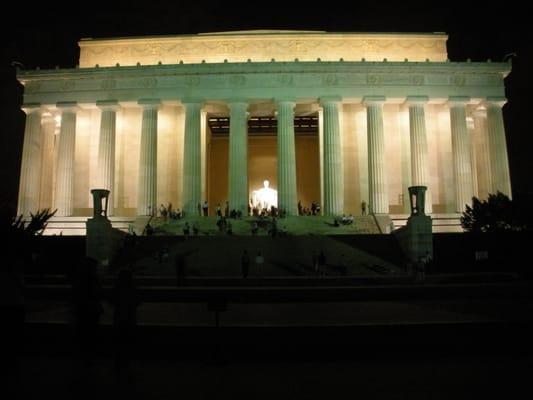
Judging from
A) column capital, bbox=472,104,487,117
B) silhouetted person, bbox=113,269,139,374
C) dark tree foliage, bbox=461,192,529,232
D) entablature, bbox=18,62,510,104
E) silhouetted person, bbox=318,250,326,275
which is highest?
entablature, bbox=18,62,510,104

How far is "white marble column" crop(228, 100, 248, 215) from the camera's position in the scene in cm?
4903

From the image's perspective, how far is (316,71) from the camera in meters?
49.7

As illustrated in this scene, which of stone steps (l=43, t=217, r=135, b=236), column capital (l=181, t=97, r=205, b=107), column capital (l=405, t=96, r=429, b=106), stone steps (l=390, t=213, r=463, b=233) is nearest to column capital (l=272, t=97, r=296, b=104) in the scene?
column capital (l=181, t=97, r=205, b=107)

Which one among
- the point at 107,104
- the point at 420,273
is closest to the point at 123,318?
the point at 420,273

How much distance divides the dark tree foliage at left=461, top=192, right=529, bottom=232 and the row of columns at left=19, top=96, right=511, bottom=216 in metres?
11.0

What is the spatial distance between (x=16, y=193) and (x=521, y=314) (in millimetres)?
51403

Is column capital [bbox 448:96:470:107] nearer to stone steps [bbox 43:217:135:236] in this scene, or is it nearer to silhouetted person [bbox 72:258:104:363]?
stone steps [bbox 43:217:135:236]

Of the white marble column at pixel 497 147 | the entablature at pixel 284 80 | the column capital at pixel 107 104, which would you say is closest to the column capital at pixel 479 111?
the white marble column at pixel 497 147

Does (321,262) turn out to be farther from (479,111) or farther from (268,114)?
(479,111)

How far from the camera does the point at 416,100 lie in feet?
165

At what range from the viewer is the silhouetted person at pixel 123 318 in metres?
9.89

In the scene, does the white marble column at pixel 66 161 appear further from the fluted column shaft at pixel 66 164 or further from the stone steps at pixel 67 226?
the stone steps at pixel 67 226

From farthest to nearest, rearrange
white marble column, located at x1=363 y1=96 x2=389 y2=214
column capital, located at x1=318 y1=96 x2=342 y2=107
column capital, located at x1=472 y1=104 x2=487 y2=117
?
column capital, located at x1=472 y1=104 x2=487 y2=117, column capital, located at x1=318 y1=96 x2=342 y2=107, white marble column, located at x1=363 y1=96 x2=389 y2=214

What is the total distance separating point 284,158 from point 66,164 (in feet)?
64.7
